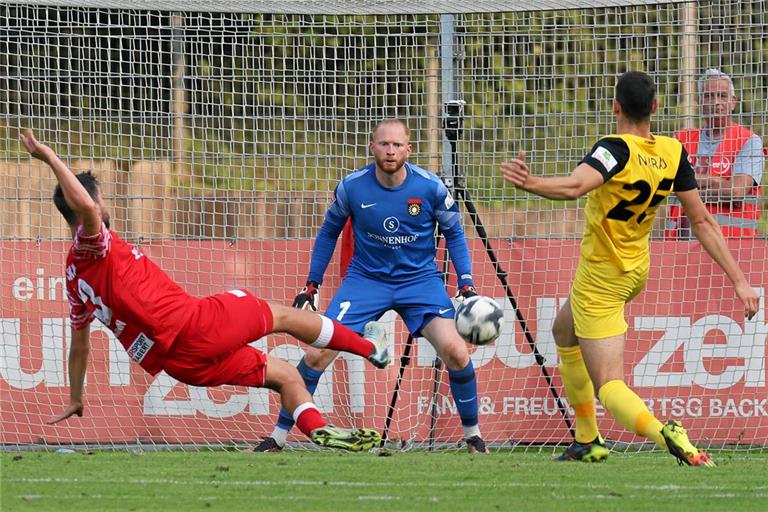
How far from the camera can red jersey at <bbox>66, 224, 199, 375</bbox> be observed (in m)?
6.84

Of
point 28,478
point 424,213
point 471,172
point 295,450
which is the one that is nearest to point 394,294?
point 424,213

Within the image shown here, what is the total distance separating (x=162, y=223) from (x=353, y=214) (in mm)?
2109

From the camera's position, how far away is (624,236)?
725cm

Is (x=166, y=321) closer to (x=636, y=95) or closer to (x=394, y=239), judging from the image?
(x=394, y=239)

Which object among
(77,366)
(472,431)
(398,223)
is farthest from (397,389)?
(77,366)

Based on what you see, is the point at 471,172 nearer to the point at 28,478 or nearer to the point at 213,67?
the point at 213,67

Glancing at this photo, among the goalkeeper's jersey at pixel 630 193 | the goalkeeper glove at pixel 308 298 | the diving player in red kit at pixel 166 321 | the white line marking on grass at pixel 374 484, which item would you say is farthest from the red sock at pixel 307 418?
the goalkeeper's jersey at pixel 630 193

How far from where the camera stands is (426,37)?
10531 mm

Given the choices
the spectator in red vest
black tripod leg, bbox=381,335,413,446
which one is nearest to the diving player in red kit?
black tripod leg, bbox=381,335,413,446

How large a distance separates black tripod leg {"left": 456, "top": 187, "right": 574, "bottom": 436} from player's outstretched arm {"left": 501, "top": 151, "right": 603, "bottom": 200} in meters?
2.93

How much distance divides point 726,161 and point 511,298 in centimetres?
197

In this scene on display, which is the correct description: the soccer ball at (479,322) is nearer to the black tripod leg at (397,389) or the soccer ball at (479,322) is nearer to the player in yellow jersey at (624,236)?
the player in yellow jersey at (624,236)

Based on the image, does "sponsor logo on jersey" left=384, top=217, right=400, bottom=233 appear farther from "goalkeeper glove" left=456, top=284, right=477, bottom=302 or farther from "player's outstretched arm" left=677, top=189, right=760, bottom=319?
"player's outstretched arm" left=677, top=189, right=760, bottom=319

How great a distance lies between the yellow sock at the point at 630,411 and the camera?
677 centimetres
